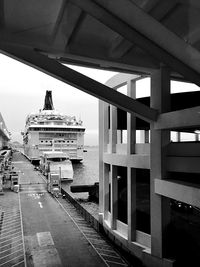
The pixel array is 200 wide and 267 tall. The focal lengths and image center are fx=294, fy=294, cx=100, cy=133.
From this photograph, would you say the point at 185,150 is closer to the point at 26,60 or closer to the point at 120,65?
the point at 120,65

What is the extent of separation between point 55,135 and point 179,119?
235 ft

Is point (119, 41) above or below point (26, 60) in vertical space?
above

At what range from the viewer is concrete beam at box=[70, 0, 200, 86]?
5.43 m

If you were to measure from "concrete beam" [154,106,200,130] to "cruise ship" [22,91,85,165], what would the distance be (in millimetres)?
68191

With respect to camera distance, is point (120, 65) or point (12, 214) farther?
point (12, 214)

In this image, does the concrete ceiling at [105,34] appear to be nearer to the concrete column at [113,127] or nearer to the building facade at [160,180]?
the building facade at [160,180]

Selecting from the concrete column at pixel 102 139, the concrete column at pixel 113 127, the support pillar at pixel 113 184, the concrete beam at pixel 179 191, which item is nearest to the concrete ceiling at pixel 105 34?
the concrete beam at pixel 179 191

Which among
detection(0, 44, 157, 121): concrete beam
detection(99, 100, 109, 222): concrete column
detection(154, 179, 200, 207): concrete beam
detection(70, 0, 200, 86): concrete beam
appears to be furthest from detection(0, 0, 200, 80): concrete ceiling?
detection(99, 100, 109, 222): concrete column

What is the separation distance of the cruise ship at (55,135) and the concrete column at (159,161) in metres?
67.5

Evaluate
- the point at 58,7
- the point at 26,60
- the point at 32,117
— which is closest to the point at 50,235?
the point at 26,60

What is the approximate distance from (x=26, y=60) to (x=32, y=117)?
7993 centimetres

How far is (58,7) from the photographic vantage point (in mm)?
8703

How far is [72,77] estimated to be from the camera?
10.1m

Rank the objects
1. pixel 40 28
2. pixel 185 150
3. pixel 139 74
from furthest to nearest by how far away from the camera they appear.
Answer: pixel 139 74 → pixel 185 150 → pixel 40 28
